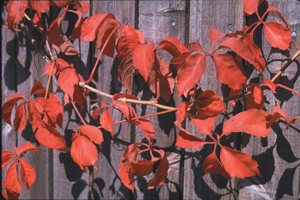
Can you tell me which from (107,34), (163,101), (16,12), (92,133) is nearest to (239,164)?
(163,101)

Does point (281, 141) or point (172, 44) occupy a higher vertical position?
point (172, 44)

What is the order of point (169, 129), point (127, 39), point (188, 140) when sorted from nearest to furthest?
point (188, 140), point (127, 39), point (169, 129)

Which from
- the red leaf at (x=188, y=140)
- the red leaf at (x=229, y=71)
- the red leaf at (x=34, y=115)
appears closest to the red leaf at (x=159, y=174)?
the red leaf at (x=188, y=140)

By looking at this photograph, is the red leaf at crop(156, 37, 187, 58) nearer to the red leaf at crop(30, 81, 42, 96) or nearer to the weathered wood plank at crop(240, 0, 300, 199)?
the weathered wood plank at crop(240, 0, 300, 199)

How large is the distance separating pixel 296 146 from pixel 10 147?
1.33 meters

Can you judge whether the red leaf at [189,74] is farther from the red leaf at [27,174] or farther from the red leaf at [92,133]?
the red leaf at [27,174]

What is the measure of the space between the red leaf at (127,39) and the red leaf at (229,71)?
0.30m

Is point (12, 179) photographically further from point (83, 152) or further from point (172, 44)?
point (172, 44)

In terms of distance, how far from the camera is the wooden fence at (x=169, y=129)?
2.44 feet

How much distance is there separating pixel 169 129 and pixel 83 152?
1.12 feet

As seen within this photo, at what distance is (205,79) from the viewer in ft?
2.70

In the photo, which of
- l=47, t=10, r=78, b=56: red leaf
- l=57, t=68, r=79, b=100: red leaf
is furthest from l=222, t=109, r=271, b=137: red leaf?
l=47, t=10, r=78, b=56: red leaf

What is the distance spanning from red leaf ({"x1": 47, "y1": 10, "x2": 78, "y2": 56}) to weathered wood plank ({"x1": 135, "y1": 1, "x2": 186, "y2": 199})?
310mm

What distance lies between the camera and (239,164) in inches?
23.9
